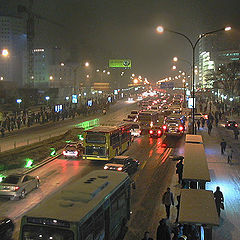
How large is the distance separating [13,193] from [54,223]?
31.7 feet

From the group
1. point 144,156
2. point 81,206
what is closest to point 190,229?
point 81,206

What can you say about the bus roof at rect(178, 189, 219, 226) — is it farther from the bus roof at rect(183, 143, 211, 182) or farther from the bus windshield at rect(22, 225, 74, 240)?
the bus windshield at rect(22, 225, 74, 240)

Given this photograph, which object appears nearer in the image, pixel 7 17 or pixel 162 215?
pixel 162 215

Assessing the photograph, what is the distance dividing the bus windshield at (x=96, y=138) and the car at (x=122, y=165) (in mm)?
3500

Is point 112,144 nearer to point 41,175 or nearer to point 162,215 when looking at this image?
point 41,175

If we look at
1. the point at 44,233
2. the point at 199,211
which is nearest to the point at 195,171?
the point at 199,211

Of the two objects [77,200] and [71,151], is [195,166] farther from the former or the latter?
[71,151]

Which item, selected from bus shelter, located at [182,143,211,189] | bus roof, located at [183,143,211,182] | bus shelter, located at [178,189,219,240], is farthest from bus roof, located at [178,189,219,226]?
bus roof, located at [183,143,211,182]

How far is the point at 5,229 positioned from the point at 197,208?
6.92 meters

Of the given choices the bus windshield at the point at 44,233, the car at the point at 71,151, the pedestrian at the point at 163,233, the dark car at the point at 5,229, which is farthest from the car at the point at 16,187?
the car at the point at 71,151

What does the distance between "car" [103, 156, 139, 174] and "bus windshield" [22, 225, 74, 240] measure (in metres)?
12.7

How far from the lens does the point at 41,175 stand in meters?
24.1

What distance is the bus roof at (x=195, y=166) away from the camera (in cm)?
1491

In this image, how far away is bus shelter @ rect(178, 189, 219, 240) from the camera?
9.91 metres
